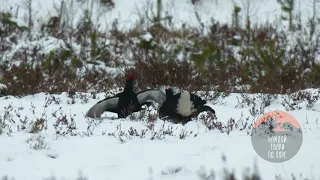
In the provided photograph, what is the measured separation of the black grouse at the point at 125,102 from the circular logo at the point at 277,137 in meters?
1.22

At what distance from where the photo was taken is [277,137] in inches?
167

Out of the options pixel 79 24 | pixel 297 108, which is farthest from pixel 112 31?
pixel 297 108

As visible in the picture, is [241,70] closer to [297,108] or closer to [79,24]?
[297,108]

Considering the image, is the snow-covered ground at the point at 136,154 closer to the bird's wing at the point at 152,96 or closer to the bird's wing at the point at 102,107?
the bird's wing at the point at 102,107

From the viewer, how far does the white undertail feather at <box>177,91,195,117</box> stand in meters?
4.91

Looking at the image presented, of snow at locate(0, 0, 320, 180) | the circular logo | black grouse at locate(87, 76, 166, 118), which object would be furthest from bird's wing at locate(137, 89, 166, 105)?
the circular logo

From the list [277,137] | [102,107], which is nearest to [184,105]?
[102,107]

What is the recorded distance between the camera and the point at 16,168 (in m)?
3.35

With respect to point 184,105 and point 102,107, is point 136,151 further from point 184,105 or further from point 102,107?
point 102,107

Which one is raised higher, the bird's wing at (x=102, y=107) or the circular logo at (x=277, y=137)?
the bird's wing at (x=102, y=107)

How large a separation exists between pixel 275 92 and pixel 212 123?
2.63 m

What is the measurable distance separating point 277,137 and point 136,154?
1.36 metres

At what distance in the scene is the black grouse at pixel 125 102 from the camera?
5168mm

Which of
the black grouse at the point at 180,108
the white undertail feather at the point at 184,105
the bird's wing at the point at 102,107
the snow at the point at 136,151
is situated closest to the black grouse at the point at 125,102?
the bird's wing at the point at 102,107
